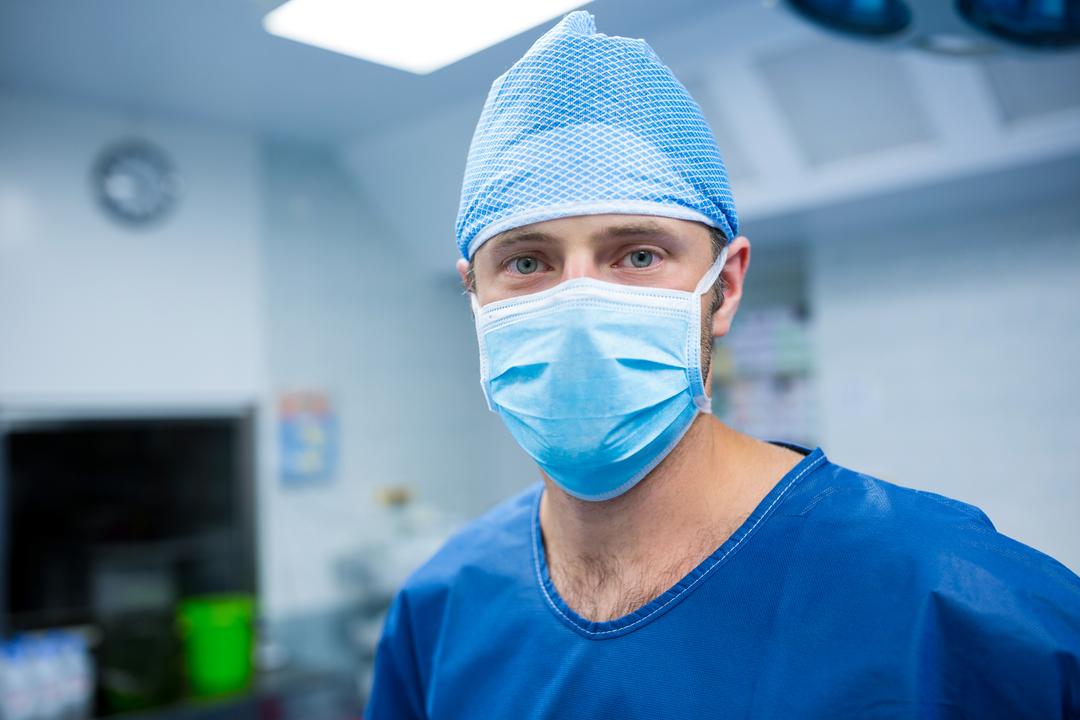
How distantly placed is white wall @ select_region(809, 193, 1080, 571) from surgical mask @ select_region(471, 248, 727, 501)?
185 centimetres

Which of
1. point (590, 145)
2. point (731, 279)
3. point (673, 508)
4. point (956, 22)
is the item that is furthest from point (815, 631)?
point (956, 22)

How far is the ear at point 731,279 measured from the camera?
1.12 metres

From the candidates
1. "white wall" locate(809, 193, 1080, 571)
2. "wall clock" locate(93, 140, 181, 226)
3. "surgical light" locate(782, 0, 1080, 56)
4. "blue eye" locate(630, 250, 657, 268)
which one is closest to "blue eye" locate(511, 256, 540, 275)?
"blue eye" locate(630, 250, 657, 268)

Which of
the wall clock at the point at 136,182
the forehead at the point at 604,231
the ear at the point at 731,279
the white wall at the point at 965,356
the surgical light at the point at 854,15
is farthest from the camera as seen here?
the wall clock at the point at 136,182

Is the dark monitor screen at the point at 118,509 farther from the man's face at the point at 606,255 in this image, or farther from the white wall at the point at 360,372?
the man's face at the point at 606,255

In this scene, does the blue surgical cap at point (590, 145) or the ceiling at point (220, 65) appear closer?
the blue surgical cap at point (590, 145)

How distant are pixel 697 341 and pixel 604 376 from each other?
0.13 metres

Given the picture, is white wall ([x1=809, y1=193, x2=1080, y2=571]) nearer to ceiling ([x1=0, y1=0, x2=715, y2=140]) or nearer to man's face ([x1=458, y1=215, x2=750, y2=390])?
ceiling ([x1=0, y1=0, x2=715, y2=140])

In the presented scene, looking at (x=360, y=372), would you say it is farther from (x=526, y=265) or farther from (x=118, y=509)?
(x=526, y=265)

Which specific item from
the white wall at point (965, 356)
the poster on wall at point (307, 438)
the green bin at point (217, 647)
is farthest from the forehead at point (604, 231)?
the poster on wall at point (307, 438)

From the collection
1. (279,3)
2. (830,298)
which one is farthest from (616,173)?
(830,298)

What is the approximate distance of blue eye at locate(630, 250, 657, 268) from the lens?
104 cm

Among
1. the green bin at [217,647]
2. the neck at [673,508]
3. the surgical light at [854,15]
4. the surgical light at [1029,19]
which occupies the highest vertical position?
the surgical light at [854,15]

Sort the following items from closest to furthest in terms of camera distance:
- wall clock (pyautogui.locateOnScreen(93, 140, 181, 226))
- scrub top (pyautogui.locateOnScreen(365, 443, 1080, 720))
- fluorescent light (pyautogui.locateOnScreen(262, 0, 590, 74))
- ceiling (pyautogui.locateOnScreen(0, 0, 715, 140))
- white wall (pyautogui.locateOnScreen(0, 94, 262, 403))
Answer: scrub top (pyautogui.locateOnScreen(365, 443, 1080, 720))
fluorescent light (pyautogui.locateOnScreen(262, 0, 590, 74))
ceiling (pyautogui.locateOnScreen(0, 0, 715, 140))
white wall (pyautogui.locateOnScreen(0, 94, 262, 403))
wall clock (pyautogui.locateOnScreen(93, 140, 181, 226))
